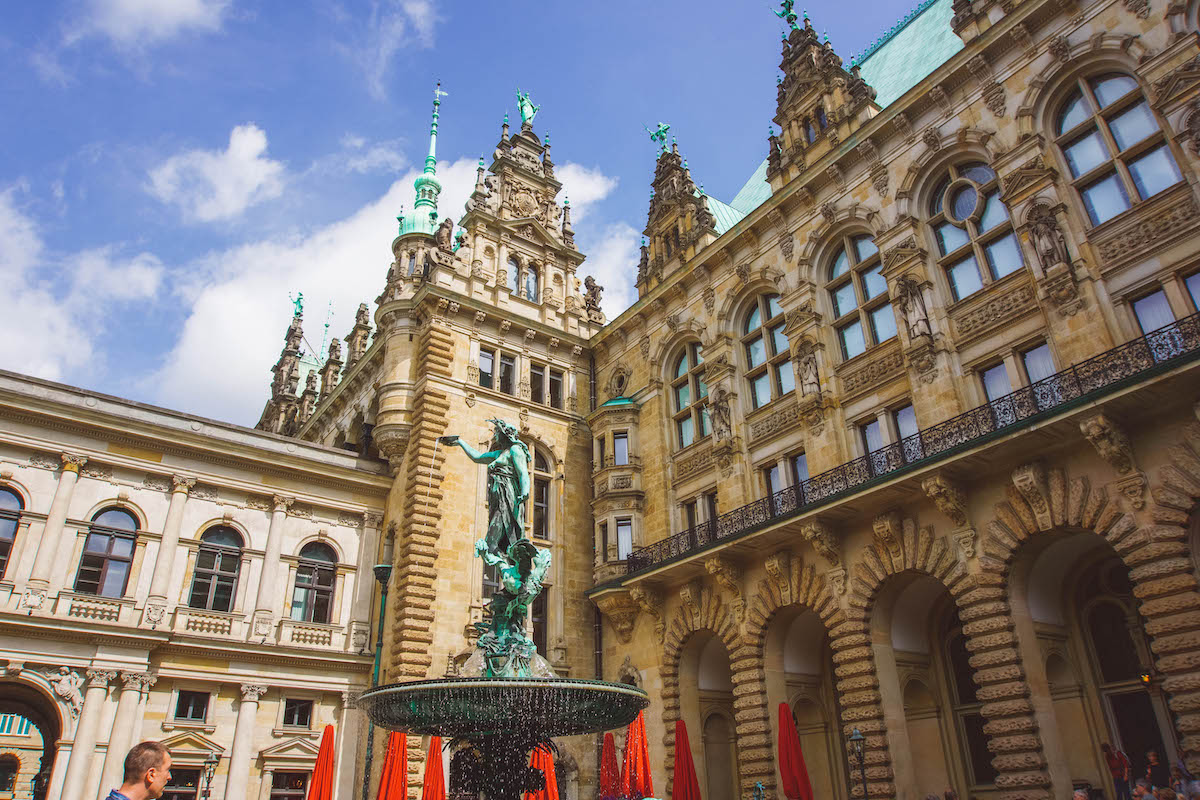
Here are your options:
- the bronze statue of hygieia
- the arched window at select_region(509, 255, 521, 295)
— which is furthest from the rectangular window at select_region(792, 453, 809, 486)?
the arched window at select_region(509, 255, 521, 295)

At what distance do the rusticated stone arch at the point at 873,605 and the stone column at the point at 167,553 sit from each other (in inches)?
731

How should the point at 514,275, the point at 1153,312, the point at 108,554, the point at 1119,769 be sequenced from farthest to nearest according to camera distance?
the point at 514,275
the point at 108,554
the point at 1153,312
the point at 1119,769

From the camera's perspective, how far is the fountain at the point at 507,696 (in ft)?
36.1

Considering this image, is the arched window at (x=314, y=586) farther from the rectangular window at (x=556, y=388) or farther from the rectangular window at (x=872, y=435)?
the rectangular window at (x=872, y=435)

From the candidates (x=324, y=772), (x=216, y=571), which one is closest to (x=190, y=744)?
(x=324, y=772)

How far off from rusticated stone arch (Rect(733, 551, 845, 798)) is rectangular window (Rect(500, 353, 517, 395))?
12642 millimetres

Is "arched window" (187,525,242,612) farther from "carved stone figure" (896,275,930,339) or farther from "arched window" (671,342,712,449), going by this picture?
"carved stone figure" (896,275,930,339)

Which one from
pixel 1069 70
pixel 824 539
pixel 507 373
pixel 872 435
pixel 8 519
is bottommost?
pixel 824 539

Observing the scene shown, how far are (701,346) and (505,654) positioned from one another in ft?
57.4

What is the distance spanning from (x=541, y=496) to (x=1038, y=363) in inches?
680

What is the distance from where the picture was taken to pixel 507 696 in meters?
10.9

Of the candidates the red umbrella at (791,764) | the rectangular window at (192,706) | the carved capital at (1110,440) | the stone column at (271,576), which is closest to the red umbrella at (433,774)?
the red umbrella at (791,764)

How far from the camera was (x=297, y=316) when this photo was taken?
52906 millimetres

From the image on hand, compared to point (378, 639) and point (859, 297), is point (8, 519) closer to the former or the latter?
point (378, 639)
